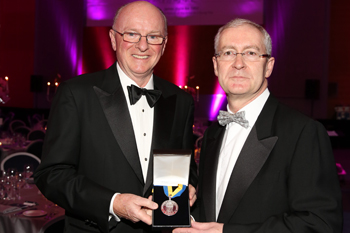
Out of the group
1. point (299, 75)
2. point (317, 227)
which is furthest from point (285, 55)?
point (317, 227)

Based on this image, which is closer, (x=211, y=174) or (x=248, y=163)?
(x=248, y=163)

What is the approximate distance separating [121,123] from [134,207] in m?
0.58

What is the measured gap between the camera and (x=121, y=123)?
2111 millimetres

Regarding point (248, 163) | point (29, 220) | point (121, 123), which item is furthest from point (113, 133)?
point (29, 220)

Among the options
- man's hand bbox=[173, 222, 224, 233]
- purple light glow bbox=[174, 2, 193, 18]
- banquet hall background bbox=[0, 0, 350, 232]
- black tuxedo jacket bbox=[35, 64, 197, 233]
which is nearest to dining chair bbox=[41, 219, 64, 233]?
black tuxedo jacket bbox=[35, 64, 197, 233]

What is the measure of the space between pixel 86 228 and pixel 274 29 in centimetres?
1273

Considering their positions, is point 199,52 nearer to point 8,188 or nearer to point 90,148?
point 8,188

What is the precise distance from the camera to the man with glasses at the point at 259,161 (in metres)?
1.62

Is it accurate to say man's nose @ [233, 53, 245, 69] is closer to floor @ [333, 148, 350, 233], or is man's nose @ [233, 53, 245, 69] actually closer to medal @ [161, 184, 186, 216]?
medal @ [161, 184, 186, 216]

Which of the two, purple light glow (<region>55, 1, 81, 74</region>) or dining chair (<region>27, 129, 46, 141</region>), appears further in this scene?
purple light glow (<region>55, 1, 81, 74</region>)

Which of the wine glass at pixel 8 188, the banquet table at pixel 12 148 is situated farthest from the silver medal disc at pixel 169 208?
the banquet table at pixel 12 148

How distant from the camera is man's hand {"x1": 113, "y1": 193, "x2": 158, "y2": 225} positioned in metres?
1.67

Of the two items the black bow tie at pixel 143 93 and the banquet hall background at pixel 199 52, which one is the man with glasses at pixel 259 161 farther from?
the banquet hall background at pixel 199 52

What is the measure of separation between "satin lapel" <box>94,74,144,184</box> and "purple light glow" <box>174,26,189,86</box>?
1179 cm
